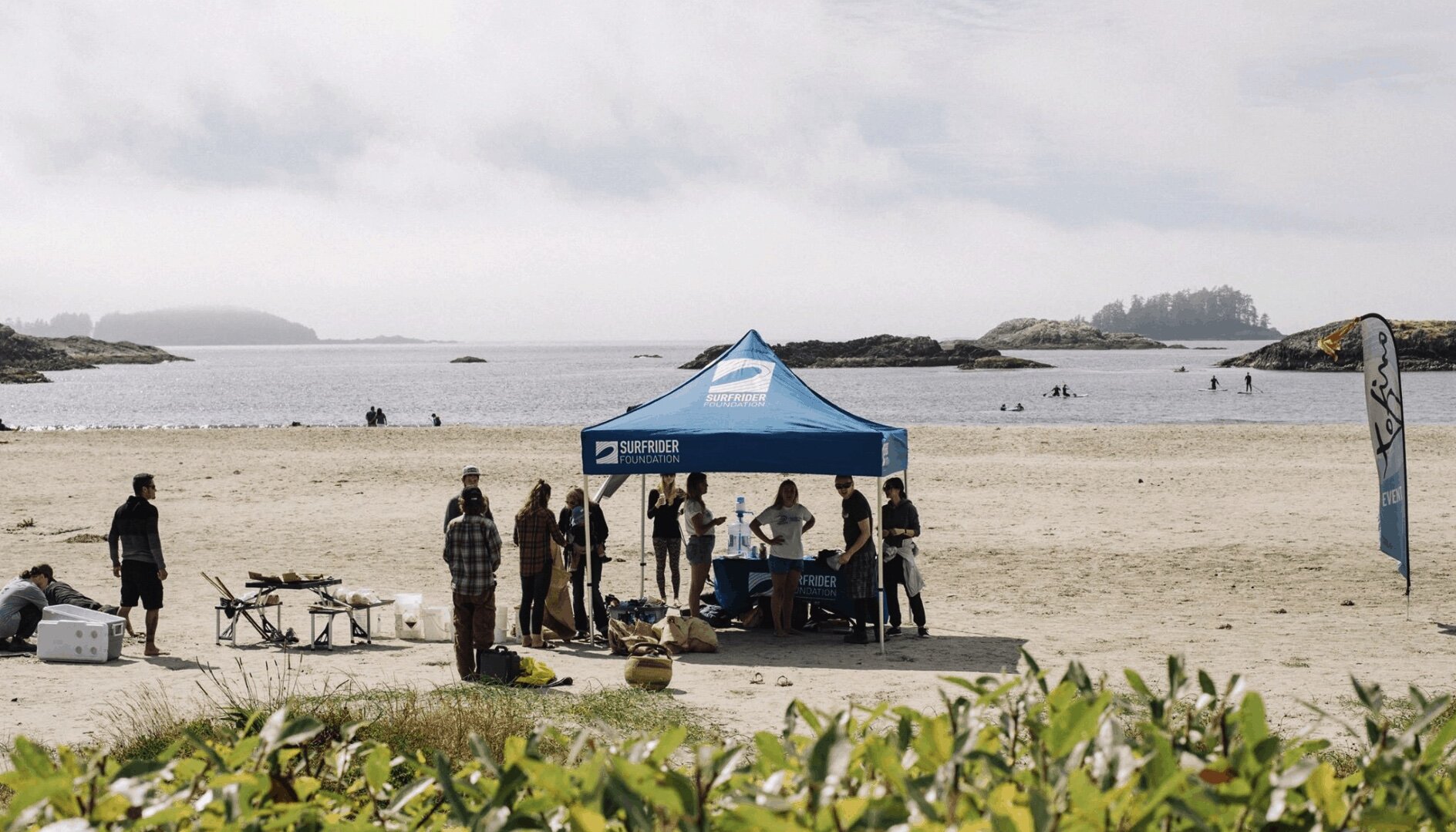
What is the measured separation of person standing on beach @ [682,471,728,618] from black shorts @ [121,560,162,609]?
5.03 metres

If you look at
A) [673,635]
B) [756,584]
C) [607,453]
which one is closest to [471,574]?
[607,453]

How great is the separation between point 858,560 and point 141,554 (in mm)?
6659

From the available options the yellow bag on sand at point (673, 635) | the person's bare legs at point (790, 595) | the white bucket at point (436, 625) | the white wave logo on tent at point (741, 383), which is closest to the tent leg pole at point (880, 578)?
the person's bare legs at point (790, 595)

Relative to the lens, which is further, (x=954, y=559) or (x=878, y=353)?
(x=878, y=353)

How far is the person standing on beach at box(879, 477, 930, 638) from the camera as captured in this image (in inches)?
455

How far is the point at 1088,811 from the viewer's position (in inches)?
70.6

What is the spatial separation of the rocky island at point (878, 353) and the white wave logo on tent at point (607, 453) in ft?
456

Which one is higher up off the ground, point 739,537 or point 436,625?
point 739,537

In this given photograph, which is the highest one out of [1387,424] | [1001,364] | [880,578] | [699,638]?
[1001,364]

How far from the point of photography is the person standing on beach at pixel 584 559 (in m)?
12.1

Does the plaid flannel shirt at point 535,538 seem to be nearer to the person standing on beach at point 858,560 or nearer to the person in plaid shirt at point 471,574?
the person in plaid shirt at point 471,574

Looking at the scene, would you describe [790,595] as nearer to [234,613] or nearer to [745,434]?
[745,434]

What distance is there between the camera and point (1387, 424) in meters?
12.0

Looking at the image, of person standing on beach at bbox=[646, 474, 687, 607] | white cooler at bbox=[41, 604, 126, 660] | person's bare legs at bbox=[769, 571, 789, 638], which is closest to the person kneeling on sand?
white cooler at bbox=[41, 604, 126, 660]
